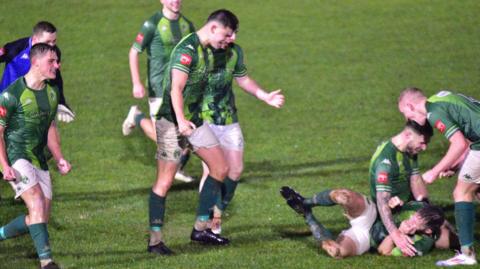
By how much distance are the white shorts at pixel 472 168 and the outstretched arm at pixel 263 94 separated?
7.34 ft

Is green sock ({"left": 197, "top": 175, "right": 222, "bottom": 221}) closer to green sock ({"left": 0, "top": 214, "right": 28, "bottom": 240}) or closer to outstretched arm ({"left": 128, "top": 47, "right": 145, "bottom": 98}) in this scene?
green sock ({"left": 0, "top": 214, "right": 28, "bottom": 240})

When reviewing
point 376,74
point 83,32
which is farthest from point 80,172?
point 83,32

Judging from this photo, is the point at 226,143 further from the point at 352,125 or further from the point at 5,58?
the point at 352,125

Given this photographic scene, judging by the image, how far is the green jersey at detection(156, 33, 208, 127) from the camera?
11750 mm

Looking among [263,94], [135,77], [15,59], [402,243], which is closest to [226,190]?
[263,94]

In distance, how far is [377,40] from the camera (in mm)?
30203

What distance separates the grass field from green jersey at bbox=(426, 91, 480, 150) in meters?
1.48

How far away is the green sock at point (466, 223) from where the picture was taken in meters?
11.3

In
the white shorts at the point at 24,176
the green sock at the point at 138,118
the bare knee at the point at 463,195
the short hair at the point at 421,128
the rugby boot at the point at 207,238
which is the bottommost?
the rugby boot at the point at 207,238

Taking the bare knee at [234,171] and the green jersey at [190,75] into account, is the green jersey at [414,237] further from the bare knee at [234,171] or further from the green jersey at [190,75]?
the green jersey at [190,75]

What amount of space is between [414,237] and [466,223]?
2.53 feet

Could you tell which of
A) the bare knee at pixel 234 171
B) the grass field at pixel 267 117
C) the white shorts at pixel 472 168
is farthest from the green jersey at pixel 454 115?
the bare knee at pixel 234 171

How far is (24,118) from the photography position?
36.2ft

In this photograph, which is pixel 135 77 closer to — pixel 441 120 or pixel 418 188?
pixel 418 188
